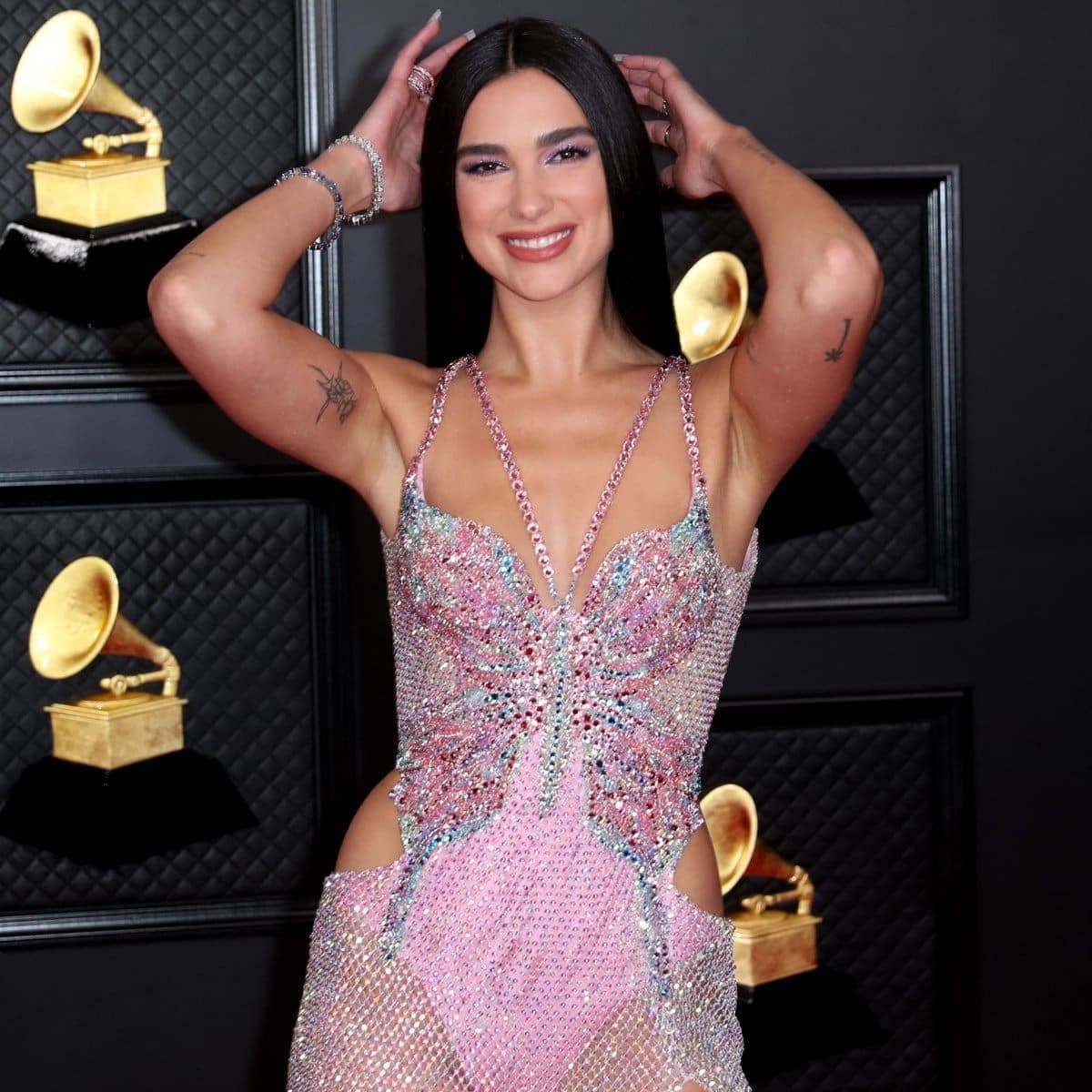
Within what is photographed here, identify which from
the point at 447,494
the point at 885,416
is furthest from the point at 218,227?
the point at 885,416

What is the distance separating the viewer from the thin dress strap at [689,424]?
224 centimetres

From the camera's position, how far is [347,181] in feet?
7.63

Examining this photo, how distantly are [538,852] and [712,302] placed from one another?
1.42m

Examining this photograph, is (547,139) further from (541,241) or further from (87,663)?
(87,663)

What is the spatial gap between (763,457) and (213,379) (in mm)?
634

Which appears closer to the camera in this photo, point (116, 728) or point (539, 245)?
point (539, 245)

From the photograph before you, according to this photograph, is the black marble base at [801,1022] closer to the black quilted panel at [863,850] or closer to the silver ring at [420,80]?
the black quilted panel at [863,850]

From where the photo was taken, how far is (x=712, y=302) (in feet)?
10.9

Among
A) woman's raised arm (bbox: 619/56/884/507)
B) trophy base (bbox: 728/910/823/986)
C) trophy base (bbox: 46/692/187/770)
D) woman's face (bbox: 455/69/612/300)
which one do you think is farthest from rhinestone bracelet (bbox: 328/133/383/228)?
trophy base (bbox: 728/910/823/986)

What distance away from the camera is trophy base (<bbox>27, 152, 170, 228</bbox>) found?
320 centimetres

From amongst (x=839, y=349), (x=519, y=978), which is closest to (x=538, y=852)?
(x=519, y=978)

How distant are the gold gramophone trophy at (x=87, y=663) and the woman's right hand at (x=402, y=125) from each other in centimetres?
111

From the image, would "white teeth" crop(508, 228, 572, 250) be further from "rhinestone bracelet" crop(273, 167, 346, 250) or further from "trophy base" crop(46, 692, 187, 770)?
"trophy base" crop(46, 692, 187, 770)

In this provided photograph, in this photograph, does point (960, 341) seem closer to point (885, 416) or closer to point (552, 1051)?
point (885, 416)
